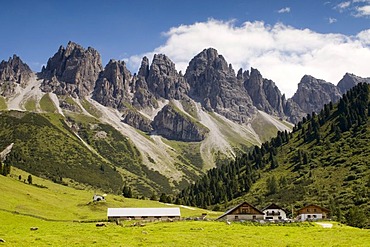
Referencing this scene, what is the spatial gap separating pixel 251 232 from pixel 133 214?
56691 millimetres

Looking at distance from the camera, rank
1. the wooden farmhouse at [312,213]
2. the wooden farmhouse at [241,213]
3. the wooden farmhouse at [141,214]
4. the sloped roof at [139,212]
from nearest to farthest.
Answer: the wooden farmhouse at [241,213]
the wooden farmhouse at [141,214]
the sloped roof at [139,212]
the wooden farmhouse at [312,213]

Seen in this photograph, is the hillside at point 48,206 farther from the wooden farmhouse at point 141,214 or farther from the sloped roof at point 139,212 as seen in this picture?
the sloped roof at point 139,212

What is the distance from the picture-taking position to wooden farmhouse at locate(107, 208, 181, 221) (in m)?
114

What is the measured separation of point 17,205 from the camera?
111 m

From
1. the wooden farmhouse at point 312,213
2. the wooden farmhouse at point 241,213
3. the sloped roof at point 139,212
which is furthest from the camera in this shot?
the wooden farmhouse at point 312,213

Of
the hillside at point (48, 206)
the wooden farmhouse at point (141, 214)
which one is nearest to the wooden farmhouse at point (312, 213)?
the wooden farmhouse at point (141, 214)

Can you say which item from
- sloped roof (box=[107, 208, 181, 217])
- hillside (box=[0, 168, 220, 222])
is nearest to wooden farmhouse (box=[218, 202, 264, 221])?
sloped roof (box=[107, 208, 181, 217])

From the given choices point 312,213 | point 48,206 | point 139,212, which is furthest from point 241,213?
point 48,206

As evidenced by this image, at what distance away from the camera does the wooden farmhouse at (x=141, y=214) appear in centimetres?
11394

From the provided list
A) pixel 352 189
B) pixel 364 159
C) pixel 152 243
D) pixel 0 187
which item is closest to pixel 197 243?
pixel 152 243

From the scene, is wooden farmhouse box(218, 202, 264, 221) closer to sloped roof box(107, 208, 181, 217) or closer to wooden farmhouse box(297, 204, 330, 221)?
sloped roof box(107, 208, 181, 217)

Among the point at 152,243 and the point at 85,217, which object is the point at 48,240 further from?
the point at 85,217

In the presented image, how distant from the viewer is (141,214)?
11644cm

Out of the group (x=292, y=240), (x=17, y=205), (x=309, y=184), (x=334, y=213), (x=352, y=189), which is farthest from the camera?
(x=309, y=184)
